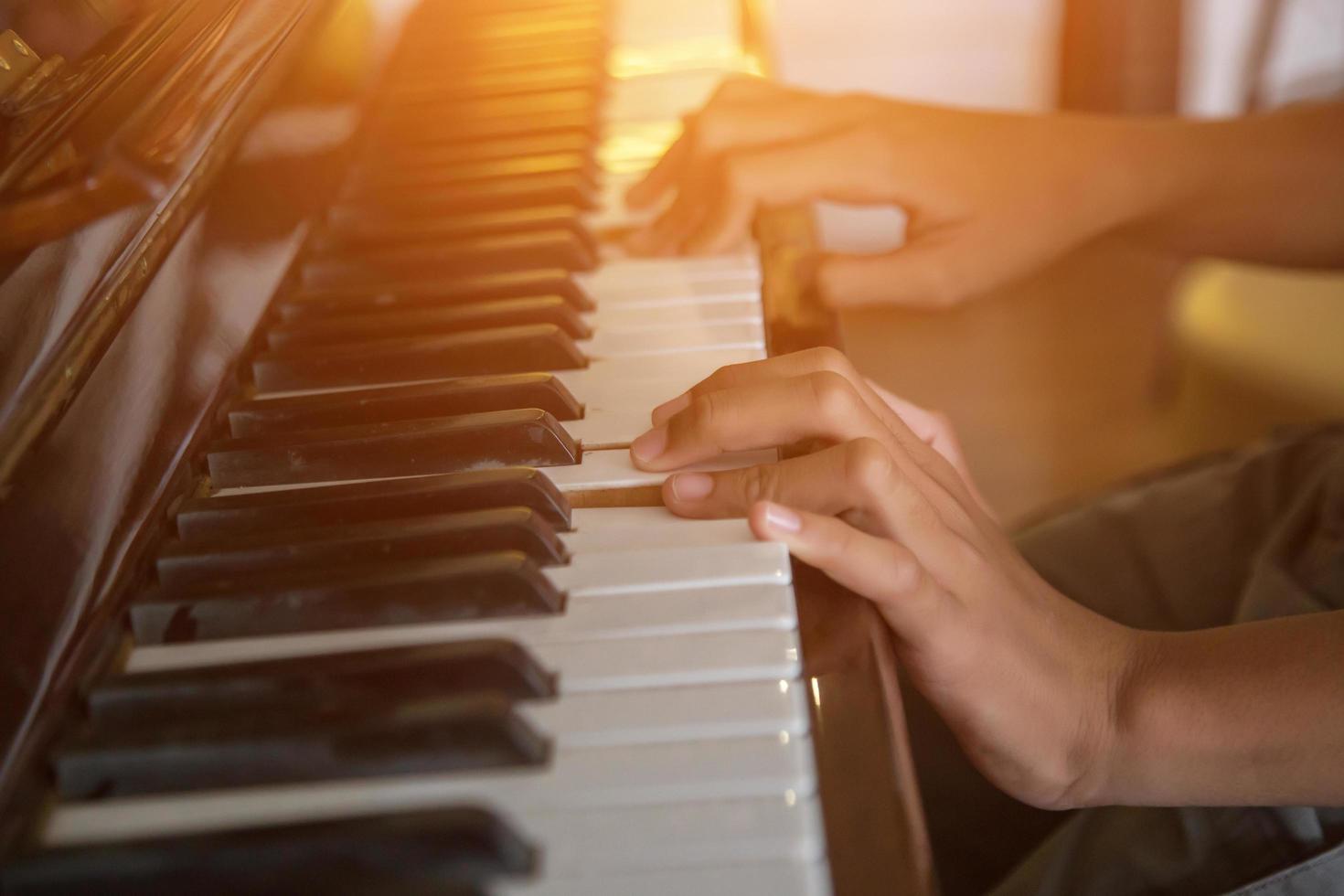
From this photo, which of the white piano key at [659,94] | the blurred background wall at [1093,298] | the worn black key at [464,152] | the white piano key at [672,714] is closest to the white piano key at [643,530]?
the white piano key at [672,714]

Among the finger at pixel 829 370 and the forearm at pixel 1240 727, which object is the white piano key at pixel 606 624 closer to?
the finger at pixel 829 370

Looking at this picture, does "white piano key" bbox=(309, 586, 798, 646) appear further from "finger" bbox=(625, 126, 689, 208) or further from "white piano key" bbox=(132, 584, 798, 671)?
"finger" bbox=(625, 126, 689, 208)

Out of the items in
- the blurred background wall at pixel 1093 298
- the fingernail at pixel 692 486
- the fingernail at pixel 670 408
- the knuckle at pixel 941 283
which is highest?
the fingernail at pixel 692 486

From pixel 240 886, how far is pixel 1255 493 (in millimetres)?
1035

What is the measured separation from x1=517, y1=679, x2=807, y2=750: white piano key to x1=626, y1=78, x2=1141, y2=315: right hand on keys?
1.84ft

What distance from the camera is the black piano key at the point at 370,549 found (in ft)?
2.35

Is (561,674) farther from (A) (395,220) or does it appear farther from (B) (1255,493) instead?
Result: (B) (1255,493)

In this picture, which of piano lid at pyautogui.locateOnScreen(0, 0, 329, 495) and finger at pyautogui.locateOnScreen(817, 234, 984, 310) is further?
finger at pyautogui.locateOnScreen(817, 234, 984, 310)

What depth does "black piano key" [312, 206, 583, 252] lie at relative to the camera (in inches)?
43.7

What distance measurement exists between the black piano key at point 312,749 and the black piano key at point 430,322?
43cm

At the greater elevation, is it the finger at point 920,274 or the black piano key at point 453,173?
the black piano key at point 453,173

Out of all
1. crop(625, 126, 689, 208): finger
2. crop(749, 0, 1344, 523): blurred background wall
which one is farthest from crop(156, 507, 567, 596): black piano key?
crop(749, 0, 1344, 523): blurred background wall

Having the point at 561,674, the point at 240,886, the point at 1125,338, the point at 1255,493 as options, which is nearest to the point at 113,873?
the point at 240,886

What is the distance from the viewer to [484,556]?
70 cm
